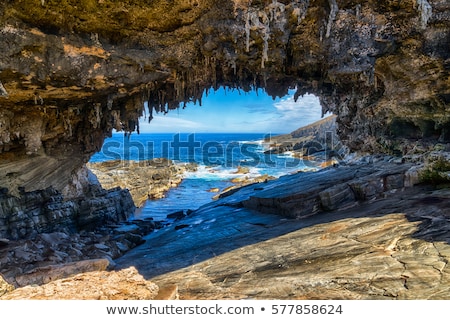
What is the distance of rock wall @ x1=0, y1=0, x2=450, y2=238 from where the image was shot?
886cm

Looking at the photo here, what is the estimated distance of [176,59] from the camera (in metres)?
10.6

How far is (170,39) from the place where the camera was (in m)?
10.1

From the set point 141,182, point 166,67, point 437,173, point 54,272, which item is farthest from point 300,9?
point 141,182

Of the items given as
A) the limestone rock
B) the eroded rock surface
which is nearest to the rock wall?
the eroded rock surface

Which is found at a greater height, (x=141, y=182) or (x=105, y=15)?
(x=105, y=15)

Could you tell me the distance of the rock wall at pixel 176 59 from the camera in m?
8.86

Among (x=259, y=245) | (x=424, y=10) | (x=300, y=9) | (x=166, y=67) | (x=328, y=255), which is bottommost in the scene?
(x=259, y=245)

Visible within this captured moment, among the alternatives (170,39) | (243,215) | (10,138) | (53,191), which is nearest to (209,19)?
(170,39)

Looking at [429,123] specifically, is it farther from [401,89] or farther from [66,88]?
[66,88]

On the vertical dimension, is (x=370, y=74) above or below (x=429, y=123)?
above

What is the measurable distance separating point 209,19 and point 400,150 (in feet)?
38.0

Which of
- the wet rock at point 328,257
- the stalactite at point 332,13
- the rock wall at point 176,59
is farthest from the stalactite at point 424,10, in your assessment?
the wet rock at point 328,257

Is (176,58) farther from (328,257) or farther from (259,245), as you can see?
(328,257)

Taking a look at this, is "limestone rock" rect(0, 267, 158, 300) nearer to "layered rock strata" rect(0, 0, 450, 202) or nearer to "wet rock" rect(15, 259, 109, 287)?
Answer: "wet rock" rect(15, 259, 109, 287)
